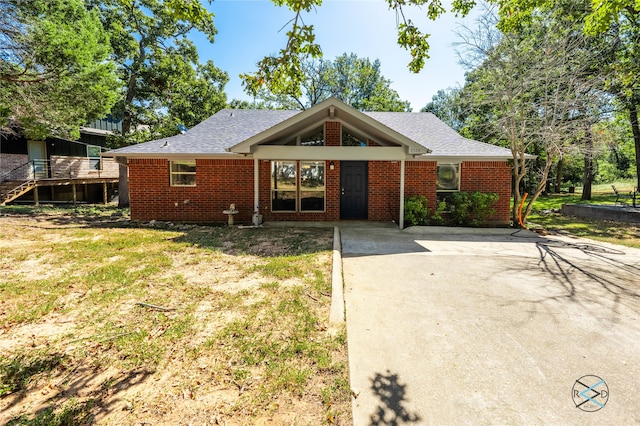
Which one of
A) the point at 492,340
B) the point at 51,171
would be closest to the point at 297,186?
the point at 492,340

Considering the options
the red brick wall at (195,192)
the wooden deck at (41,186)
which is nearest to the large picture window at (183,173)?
Result: the red brick wall at (195,192)

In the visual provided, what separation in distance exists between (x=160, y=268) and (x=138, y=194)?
6928 mm

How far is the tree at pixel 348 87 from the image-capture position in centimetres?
2845

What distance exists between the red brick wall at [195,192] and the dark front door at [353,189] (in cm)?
344

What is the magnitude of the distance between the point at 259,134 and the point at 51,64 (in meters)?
8.17

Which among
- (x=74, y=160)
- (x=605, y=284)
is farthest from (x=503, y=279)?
(x=74, y=160)

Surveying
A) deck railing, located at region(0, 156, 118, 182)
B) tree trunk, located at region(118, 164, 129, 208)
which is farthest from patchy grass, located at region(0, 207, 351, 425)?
deck railing, located at region(0, 156, 118, 182)

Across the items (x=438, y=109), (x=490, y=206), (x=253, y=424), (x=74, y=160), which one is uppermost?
(x=438, y=109)

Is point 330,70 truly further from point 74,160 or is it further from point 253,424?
point 253,424

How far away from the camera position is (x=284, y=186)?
11.8 m

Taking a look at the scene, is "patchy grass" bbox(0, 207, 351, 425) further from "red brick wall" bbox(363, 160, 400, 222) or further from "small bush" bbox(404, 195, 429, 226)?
"red brick wall" bbox(363, 160, 400, 222)

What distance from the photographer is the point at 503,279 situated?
578 centimetres

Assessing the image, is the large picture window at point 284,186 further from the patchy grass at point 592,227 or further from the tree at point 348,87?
the tree at point 348,87

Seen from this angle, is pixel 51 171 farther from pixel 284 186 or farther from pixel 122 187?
pixel 284 186
